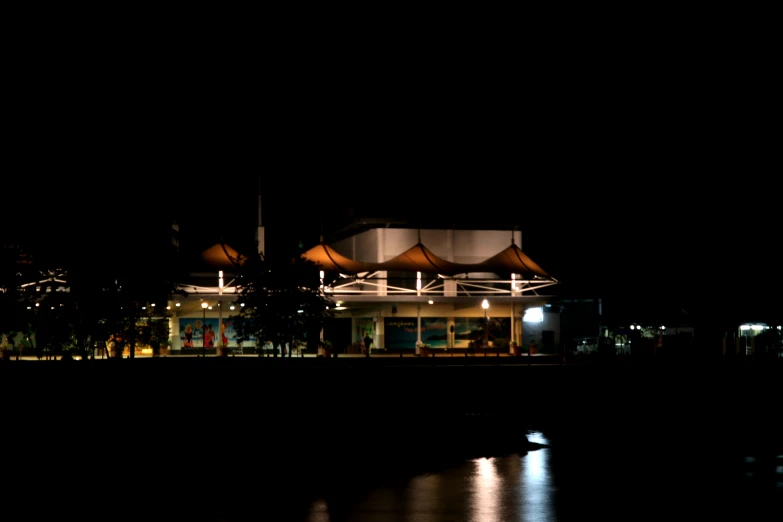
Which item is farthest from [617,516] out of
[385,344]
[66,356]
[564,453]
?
[385,344]

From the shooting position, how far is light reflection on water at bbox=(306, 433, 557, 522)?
31.5 ft

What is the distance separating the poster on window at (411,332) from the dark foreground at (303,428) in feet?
78.2

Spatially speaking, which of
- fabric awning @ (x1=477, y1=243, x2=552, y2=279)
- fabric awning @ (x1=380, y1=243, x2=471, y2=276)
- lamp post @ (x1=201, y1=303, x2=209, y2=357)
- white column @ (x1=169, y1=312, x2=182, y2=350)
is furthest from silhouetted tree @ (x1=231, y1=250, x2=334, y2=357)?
white column @ (x1=169, y1=312, x2=182, y2=350)

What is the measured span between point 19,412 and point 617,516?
11.4 m

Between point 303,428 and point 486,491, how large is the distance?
18.0 ft

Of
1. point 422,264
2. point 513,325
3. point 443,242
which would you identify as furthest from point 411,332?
point 443,242

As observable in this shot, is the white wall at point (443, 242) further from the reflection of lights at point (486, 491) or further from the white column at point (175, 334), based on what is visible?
the reflection of lights at point (486, 491)

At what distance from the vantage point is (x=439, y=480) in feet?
39.5

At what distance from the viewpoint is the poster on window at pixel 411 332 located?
4806 centimetres

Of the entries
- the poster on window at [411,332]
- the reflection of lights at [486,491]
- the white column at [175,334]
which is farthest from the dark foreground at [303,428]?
the white column at [175,334]

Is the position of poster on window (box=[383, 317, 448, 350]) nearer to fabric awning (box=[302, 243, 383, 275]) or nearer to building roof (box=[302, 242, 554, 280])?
building roof (box=[302, 242, 554, 280])

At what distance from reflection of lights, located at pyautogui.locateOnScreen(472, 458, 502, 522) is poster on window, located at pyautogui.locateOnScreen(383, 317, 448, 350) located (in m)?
34.0

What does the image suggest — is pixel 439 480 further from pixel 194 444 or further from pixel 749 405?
pixel 749 405

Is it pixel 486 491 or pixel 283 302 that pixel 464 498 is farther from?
pixel 283 302
